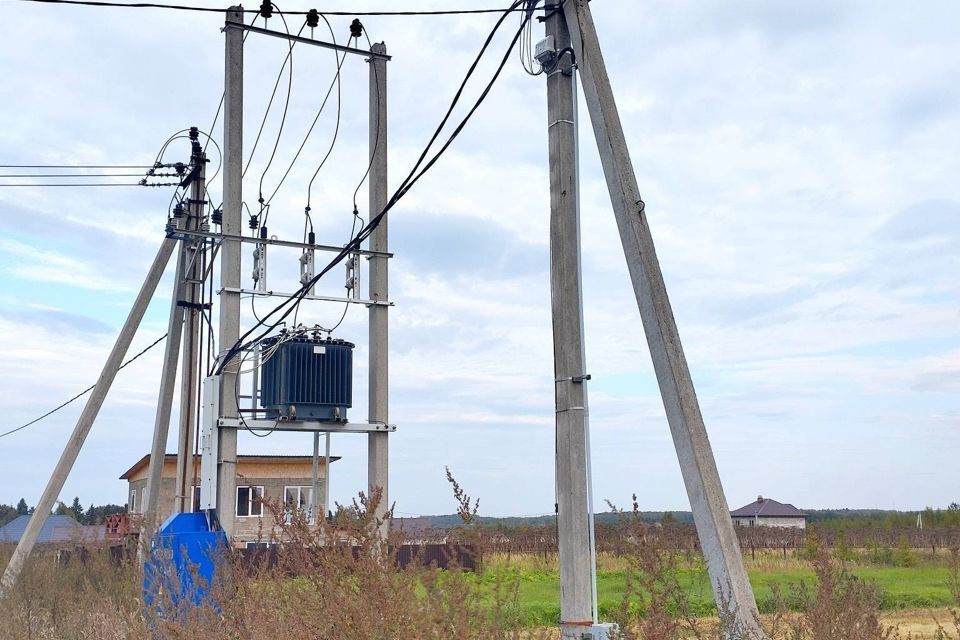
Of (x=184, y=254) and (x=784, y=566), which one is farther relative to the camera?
(x=784, y=566)

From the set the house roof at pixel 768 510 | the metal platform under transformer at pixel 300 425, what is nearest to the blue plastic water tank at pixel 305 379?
the metal platform under transformer at pixel 300 425

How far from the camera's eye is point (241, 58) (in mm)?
11094

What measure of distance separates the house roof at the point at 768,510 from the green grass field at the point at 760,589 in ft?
194

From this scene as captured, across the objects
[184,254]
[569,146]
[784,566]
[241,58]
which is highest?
[241,58]

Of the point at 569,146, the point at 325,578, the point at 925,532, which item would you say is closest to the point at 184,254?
the point at 569,146

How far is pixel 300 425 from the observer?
1048cm

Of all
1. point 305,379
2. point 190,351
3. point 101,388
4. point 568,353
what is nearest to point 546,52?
point 568,353

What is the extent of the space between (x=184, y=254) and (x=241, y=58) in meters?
4.21

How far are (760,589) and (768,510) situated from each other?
236 ft

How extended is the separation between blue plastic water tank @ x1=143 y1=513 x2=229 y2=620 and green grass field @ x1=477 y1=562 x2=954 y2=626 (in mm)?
4635

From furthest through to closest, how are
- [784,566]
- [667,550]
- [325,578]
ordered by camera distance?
1. [784,566]
2. [325,578]
3. [667,550]

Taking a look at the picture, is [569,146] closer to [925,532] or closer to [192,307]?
[192,307]

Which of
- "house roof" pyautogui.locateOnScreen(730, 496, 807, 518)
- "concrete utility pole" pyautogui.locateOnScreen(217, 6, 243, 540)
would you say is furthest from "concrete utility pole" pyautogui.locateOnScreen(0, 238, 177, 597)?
"house roof" pyautogui.locateOnScreen(730, 496, 807, 518)

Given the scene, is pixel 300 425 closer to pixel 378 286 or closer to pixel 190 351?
pixel 378 286
